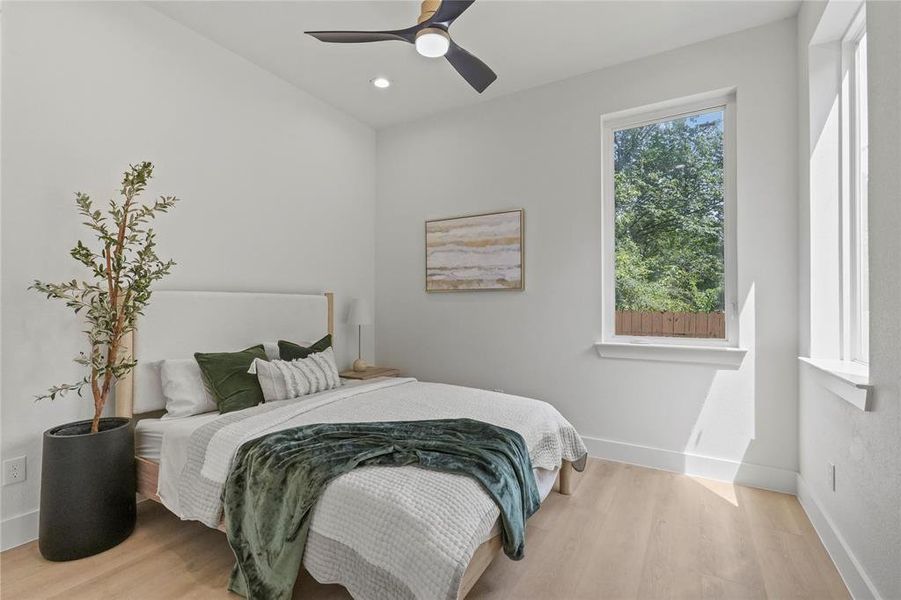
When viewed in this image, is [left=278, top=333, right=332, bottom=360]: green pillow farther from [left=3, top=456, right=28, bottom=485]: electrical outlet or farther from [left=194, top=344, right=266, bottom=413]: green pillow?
[left=3, top=456, right=28, bottom=485]: electrical outlet

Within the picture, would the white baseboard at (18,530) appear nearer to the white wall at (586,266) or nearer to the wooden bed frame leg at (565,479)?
the white wall at (586,266)

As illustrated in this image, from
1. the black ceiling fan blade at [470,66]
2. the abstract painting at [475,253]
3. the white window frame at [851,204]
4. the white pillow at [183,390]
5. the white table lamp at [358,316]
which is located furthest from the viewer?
the white table lamp at [358,316]

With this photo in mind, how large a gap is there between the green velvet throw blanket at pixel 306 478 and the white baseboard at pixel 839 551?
1.20 meters

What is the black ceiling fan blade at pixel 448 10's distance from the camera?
6.04 feet

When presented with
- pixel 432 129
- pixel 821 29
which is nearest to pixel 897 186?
pixel 821 29

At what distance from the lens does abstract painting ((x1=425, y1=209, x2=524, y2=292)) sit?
3562mm

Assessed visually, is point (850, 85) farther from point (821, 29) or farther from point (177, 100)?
point (177, 100)

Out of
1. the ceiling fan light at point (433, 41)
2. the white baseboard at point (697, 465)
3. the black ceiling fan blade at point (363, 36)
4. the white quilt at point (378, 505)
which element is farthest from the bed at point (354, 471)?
the ceiling fan light at point (433, 41)

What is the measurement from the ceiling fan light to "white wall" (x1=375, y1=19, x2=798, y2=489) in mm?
1536

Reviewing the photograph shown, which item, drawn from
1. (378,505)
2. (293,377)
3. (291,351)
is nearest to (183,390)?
(293,377)

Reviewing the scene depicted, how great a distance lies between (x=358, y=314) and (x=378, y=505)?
98.7 inches

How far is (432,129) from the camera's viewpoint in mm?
4023

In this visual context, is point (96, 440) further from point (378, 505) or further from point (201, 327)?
point (378, 505)

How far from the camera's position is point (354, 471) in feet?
5.26
